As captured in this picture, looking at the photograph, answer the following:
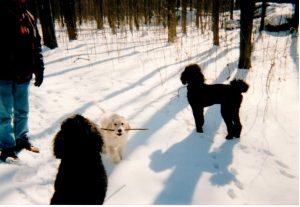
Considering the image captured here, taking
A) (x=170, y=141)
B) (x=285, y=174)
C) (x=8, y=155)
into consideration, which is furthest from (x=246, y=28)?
(x=8, y=155)

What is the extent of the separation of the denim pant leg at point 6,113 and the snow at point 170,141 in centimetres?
29

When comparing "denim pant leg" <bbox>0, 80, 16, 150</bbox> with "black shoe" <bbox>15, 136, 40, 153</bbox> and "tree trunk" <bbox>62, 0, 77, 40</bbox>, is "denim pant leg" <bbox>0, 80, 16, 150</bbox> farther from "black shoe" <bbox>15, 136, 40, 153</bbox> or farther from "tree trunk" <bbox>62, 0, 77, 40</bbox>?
"tree trunk" <bbox>62, 0, 77, 40</bbox>

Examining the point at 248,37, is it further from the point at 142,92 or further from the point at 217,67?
the point at 142,92

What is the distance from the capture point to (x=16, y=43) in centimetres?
341

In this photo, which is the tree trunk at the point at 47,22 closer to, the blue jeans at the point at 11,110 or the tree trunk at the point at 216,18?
the tree trunk at the point at 216,18

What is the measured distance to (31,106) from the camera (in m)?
5.81

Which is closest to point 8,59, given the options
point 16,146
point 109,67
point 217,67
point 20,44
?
point 20,44

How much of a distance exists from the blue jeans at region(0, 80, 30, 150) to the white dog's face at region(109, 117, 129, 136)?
1137 mm

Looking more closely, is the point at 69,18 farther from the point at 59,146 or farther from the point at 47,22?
the point at 59,146

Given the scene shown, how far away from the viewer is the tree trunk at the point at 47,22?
11.3m

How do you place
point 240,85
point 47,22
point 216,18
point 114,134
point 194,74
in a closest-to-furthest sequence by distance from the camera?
point 114,134 → point 240,85 → point 194,74 → point 216,18 → point 47,22

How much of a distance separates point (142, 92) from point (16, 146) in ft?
10.7

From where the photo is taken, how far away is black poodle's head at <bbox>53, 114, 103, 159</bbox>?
8.04ft

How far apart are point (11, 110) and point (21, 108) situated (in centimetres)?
16
